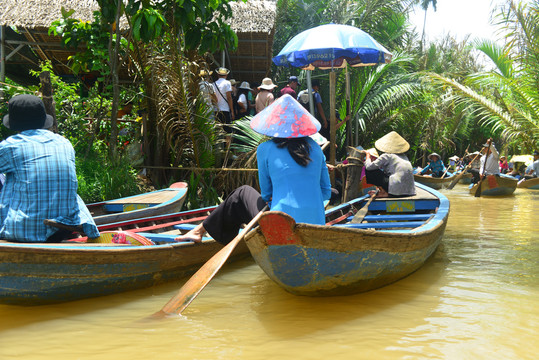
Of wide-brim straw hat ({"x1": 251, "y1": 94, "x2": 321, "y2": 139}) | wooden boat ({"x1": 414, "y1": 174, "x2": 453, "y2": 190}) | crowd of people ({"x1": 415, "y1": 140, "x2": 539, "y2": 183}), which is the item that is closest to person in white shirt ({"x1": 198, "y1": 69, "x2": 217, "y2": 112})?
wide-brim straw hat ({"x1": 251, "y1": 94, "x2": 321, "y2": 139})

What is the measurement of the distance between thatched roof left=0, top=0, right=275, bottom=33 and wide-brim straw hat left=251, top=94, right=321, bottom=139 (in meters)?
5.58

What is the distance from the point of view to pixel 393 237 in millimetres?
3318

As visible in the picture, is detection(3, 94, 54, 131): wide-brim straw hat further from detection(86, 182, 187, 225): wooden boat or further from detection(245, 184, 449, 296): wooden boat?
detection(86, 182, 187, 225): wooden boat

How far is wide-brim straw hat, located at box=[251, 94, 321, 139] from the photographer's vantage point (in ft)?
10.7

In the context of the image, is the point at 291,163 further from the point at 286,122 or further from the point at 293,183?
the point at 286,122

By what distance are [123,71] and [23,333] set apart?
289 inches

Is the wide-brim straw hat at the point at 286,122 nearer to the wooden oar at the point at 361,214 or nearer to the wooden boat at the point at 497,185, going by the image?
the wooden oar at the point at 361,214

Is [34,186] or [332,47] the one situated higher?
[332,47]

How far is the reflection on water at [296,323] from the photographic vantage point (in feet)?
8.47

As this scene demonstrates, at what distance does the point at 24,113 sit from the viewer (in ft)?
10.6

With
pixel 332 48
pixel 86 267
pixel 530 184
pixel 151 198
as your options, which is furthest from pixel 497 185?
pixel 86 267

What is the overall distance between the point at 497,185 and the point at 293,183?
1056 cm

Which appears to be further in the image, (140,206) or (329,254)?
(140,206)

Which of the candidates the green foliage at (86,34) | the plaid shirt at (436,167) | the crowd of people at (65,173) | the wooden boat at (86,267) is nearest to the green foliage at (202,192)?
the green foliage at (86,34)
